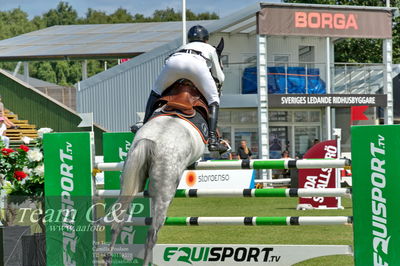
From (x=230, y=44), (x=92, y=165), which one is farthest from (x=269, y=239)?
(x=230, y=44)

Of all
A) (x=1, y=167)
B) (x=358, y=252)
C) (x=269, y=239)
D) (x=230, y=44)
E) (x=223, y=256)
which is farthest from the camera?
(x=230, y=44)

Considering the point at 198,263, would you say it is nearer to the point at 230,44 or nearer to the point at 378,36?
the point at 378,36

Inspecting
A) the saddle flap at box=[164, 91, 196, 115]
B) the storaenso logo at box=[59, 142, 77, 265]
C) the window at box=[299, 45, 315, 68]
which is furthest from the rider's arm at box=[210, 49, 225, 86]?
the window at box=[299, 45, 315, 68]

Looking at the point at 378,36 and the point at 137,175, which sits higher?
the point at 378,36

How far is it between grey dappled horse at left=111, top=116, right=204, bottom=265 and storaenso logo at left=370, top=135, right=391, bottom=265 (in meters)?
1.20

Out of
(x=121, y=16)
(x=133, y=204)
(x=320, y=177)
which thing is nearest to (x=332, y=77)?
(x=320, y=177)

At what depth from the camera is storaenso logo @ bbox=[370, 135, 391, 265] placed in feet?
16.2

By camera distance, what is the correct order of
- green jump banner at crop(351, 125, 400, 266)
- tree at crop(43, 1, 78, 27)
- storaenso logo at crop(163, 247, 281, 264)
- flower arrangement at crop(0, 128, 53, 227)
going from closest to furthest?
green jump banner at crop(351, 125, 400, 266) → storaenso logo at crop(163, 247, 281, 264) → flower arrangement at crop(0, 128, 53, 227) → tree at crop(43, 1, 78, 27)

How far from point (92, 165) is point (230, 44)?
23213 millimetres

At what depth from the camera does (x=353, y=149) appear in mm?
5082

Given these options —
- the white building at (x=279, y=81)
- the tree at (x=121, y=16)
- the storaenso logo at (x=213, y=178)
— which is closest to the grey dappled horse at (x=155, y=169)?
the storaenso logo at (x=213, y=178)

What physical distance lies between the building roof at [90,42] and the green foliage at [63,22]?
25866 mm

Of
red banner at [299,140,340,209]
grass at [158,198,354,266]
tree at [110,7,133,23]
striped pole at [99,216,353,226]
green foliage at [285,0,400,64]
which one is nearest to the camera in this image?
striped pole at [99,216,353,226]

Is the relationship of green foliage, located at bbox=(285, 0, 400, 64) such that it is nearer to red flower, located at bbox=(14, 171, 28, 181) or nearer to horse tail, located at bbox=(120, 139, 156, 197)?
red flower, located at bbox=(14, 171, 28, 181)
